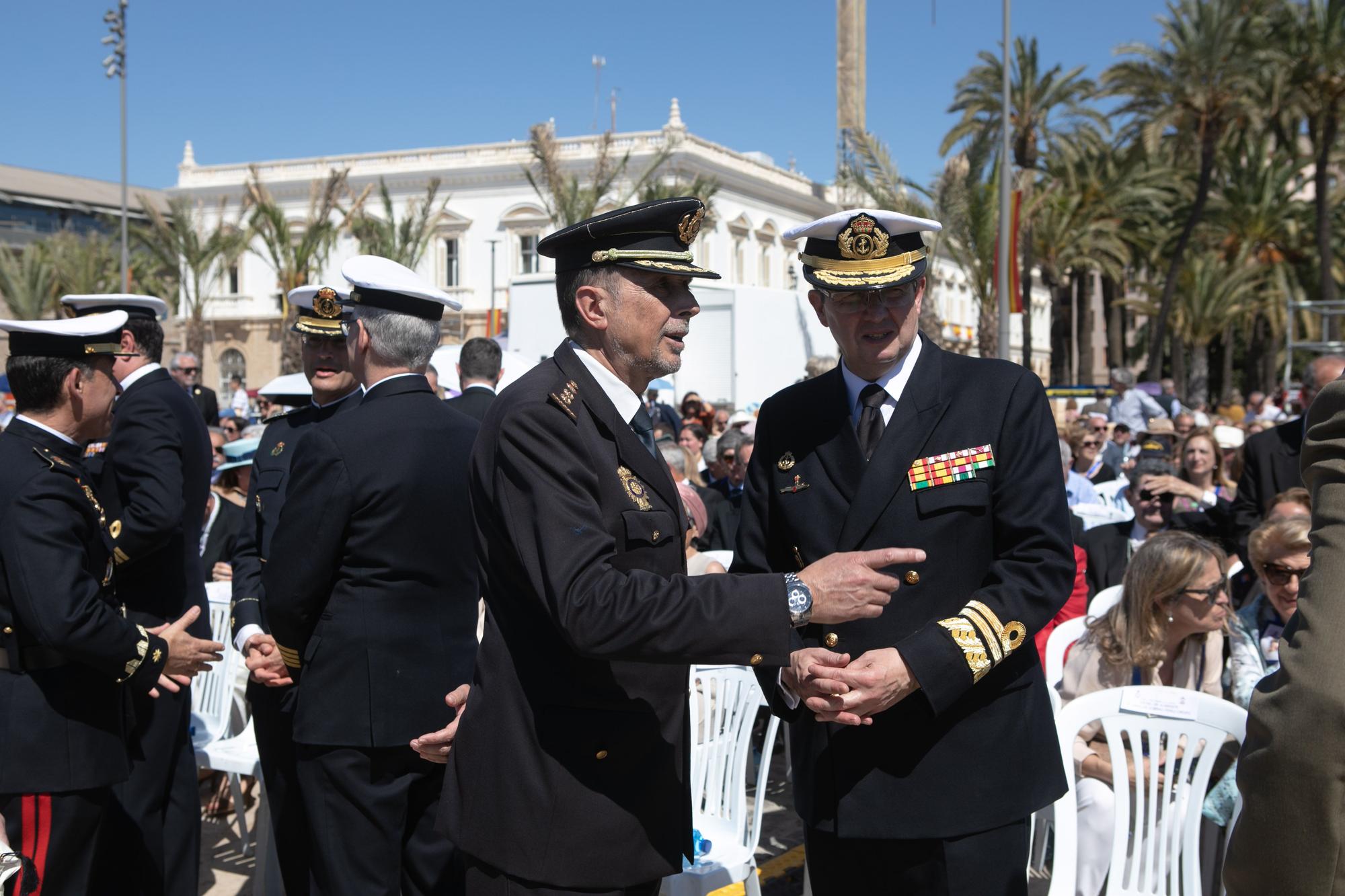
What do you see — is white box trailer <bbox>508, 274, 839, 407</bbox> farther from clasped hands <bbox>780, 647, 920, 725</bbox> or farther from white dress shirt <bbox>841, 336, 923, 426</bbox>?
clasped hands <bbox>780, 647, 920, 725</bbox>

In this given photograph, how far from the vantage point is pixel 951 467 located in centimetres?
259

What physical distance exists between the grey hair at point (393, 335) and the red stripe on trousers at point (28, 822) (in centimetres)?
164

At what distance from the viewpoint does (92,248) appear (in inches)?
1411

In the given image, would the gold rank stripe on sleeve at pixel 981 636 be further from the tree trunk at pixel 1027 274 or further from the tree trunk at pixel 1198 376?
the tree trunk at pixel 1198 376

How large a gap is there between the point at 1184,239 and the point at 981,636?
27700 millimetres

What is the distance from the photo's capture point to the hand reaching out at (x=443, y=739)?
8.55 feet

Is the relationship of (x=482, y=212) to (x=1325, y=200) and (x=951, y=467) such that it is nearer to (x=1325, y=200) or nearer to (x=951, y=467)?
(x=1325, y=200)

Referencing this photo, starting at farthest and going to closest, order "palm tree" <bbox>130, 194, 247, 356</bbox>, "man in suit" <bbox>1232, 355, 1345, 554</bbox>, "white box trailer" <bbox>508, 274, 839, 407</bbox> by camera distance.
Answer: "palm tree" <bbox>130, 194, 247, 356</bbox>
"white box trailer" <bbox>508, 274, 839, 407</bbox>
"man in suit" <bbox>1232, 355, 1345, 554</bbox>

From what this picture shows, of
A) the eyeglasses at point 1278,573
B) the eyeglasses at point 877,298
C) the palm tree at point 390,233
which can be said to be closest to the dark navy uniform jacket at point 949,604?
the eyeglasses at point 877,298

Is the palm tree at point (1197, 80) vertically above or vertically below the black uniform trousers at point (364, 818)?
above

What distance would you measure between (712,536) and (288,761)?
4.27m

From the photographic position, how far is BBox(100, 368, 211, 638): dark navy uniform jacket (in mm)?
3906

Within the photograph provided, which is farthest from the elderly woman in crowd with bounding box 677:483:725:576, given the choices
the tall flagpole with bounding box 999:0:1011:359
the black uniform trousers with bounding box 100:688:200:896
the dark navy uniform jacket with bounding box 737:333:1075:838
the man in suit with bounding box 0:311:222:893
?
the tall flagpole with bounding box 999:0:1011:359

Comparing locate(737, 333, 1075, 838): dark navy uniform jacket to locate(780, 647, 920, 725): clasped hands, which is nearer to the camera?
locate(780, 647, 920, 725): clasped hands
